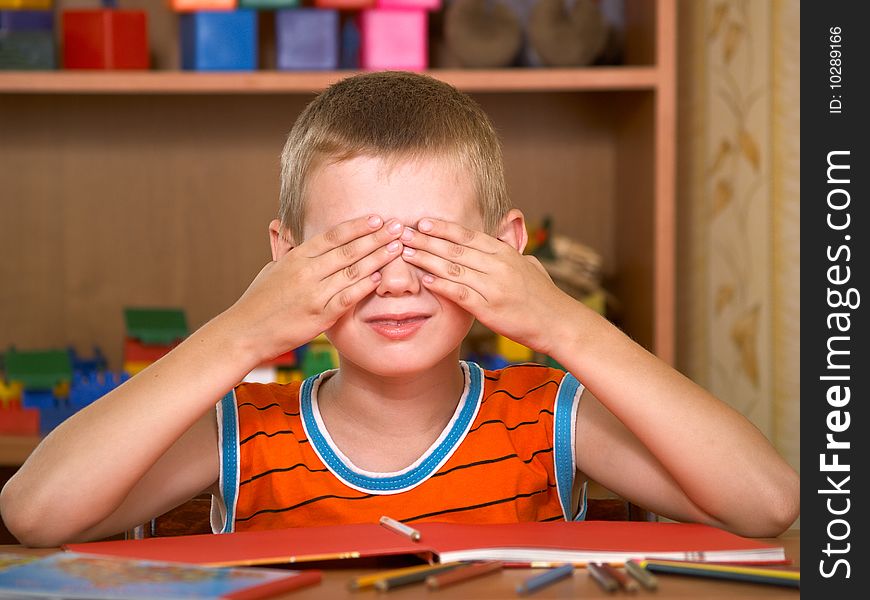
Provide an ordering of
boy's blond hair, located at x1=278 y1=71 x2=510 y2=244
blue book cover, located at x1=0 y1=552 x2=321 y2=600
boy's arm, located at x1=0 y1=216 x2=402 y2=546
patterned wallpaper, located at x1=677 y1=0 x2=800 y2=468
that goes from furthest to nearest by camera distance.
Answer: patterned wallpaper, located at x1=677 y1=0 x2=800 y2=468, boy's blond hair, located at x1=278 y1=71 x2=510 y2=244, boy's arm, located at x1=0 y1=216 x2=402 y2=546, blue book cover, located at x1=0 y1=552 x2=321 y2=600

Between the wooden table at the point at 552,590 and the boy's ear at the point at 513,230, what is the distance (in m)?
0.45

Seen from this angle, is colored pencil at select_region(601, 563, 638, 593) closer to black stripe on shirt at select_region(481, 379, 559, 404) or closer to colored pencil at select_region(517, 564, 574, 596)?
colored pencil at select_region(517, 564, 574, 596)

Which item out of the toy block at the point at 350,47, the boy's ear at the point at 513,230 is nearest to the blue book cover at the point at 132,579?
the boy's ear at the point at 513,230

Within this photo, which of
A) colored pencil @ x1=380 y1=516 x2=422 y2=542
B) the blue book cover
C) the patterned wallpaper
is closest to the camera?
the blue book cover

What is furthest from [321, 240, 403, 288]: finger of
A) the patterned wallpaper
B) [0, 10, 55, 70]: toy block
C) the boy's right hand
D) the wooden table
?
[0, 10, 55, 70]: toy block

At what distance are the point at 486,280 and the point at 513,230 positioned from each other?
200 mm

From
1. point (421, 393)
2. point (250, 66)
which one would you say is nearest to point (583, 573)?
point (421, 393)

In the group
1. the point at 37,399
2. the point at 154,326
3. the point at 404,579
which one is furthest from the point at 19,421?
the point at 404,579

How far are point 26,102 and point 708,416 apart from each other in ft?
5.82

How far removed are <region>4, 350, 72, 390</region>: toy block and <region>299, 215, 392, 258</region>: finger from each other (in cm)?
109

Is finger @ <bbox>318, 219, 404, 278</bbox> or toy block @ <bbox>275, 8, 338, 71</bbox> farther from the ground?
toy block @ <bbox>275, 8, 338, 71</bbox>

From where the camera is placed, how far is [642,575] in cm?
63

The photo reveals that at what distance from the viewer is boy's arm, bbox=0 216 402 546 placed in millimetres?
819
